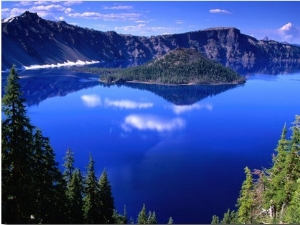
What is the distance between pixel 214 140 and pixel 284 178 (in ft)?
256

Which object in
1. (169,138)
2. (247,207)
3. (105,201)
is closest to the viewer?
(247,207)

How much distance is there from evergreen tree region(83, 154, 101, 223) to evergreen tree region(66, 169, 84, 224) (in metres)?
0.84

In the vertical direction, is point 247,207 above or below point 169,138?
above

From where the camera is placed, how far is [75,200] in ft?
100

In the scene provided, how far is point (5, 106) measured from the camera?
1925 cm

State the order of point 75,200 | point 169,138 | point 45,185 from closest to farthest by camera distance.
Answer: point 45,185 < point 75,200 < point 169,138

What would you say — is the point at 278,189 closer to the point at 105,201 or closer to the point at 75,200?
the point at 75,200

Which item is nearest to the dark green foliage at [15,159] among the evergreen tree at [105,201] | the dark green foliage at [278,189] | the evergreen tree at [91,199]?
the evergreen tree at [91,199]

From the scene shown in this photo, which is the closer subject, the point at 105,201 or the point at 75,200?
the point at 75,200

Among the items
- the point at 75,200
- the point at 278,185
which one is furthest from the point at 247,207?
the point at 75,200

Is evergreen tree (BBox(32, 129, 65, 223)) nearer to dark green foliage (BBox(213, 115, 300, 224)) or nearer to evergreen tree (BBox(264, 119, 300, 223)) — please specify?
dark green foliage (BBox(213, 115, 300, 224))

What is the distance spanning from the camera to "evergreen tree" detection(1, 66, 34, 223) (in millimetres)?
18688

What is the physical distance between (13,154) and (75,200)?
12796 mm

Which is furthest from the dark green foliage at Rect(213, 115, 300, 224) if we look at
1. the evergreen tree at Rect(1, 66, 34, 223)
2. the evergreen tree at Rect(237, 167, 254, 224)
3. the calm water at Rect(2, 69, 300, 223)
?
the calm water at Rect(2, 69, 300, 223)
